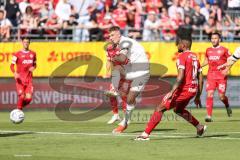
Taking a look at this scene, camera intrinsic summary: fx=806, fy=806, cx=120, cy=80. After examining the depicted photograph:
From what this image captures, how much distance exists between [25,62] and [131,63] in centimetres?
644

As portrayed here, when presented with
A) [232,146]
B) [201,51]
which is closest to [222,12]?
[201,51]

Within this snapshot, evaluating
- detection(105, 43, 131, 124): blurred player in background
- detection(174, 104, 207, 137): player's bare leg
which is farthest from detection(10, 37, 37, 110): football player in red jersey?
detection(174, 104, 207, 137): player's bare leg

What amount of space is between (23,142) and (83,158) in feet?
10.3

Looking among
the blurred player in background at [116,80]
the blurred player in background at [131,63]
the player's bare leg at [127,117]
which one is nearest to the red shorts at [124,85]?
the blurred player in background at [116,80]

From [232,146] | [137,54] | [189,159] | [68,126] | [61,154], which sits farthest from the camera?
[68,126]

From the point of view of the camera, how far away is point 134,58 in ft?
63.6

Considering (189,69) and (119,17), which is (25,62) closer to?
(119,17)

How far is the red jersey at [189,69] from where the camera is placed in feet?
53.6

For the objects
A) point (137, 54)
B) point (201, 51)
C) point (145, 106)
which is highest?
point (137, 54)

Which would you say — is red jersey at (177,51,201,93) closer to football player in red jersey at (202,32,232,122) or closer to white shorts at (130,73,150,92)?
white shorts at (130,73,150,92)

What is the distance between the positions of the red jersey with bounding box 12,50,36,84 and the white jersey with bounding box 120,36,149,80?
5.13m

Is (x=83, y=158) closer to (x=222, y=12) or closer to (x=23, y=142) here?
(x=23, y=142)

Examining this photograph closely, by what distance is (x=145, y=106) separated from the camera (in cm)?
3114

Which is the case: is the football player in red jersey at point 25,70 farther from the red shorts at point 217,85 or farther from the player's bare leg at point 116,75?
the red shorts at point 217,85
